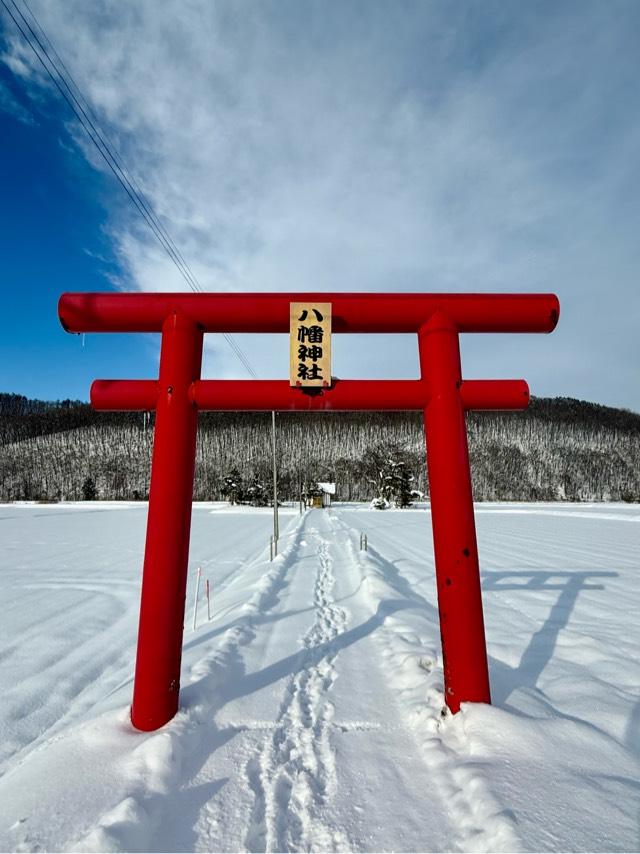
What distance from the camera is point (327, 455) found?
114750mm

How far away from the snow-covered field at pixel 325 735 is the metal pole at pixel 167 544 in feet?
0.81

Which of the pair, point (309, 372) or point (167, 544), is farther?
point (309, 372)

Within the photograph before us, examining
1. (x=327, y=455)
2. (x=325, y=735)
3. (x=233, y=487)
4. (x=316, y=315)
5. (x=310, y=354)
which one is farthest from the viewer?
(x=327, y=455)

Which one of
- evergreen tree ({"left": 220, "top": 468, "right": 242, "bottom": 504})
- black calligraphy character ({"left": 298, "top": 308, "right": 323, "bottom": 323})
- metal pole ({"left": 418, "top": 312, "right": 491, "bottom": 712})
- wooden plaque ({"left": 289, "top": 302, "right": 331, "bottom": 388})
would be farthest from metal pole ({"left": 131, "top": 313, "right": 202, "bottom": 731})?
evergreen tree ({"left": 220, "top": 468, "right": 242, "bottom": 504})

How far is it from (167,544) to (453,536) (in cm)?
205

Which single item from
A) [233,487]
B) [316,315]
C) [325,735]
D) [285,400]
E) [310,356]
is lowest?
[325,735]

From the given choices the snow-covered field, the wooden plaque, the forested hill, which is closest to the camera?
the snow-covered field

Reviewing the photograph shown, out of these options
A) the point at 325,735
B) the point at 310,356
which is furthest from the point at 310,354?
the point at 325,735

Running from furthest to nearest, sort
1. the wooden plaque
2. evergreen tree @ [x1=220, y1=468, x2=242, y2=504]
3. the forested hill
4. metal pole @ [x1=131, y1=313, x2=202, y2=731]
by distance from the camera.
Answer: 1. the forested hill
2. evergreen tree @ [x1=220, y1=468, x2=242, y2=504]
3. the wooden plaque
4. metal pole @ [x1=131, y1=313, x2=202, y2=731]

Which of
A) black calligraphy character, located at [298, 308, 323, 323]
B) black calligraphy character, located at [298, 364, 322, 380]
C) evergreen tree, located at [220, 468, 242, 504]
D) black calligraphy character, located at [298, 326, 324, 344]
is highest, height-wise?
evergreen tree, located at [220, 468, 242, 504]

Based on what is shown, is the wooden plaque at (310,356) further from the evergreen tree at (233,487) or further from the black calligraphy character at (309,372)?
the evergreen tree at (233,487)

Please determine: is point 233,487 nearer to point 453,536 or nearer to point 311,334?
point 311,334

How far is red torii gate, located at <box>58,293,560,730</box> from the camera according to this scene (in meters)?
2.85

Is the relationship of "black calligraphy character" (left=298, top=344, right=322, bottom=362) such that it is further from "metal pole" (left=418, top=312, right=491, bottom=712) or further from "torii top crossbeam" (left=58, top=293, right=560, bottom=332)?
"metal pole" (left=418, top=312, right=491, bottom=712)
